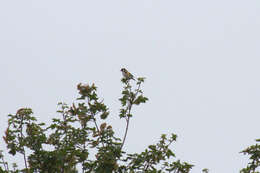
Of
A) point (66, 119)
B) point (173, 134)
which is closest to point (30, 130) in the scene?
point (66, 119)

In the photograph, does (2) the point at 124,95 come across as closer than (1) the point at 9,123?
No

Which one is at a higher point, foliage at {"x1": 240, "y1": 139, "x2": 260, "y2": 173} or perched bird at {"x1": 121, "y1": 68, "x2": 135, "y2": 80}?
perched bird at {"x1": 121, "y1": 68, "x2": 135, "y2": 80}

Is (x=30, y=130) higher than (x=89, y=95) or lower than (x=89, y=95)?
lower

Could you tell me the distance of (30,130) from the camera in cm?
891

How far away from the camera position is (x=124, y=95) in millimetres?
10031

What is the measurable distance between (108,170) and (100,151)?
0.46 metres

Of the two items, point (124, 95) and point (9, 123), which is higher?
point (124, 95)

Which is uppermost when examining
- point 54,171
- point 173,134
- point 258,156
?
point 173,134

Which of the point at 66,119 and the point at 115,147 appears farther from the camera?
the point at 66,119

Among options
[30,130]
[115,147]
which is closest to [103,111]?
[115,147]

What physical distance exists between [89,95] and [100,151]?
4.48 feet

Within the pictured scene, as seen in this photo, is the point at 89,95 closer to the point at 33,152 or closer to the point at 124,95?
the point at 124,95

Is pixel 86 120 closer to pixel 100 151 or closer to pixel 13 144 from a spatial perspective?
pixel 100 151

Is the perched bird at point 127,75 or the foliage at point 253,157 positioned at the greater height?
the perched bird at point 127,75
